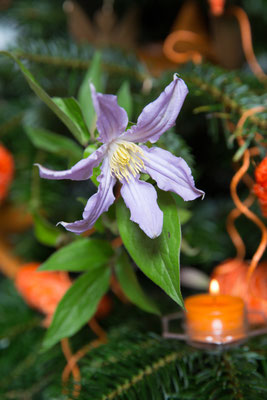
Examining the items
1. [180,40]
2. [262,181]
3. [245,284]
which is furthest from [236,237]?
[180,40]

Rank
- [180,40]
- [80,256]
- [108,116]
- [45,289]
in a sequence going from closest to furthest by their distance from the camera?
1. [108,116]
2. [80,256]
3. [45,289]
4. [180,40]

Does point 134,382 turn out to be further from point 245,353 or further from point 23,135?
point 23,135

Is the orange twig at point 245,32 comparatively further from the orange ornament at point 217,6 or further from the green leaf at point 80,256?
the green leaf at point 80,256

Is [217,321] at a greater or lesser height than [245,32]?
lesser

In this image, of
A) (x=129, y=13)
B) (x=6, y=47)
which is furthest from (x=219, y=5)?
(x=6, y=47)

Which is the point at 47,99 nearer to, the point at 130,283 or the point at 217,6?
the point at 130,283

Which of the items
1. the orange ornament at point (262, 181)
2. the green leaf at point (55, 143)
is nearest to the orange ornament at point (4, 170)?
the green leaf at point (55, 143)

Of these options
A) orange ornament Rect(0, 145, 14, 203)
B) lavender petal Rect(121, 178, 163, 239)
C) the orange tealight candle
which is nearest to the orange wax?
the orange tealight candle
